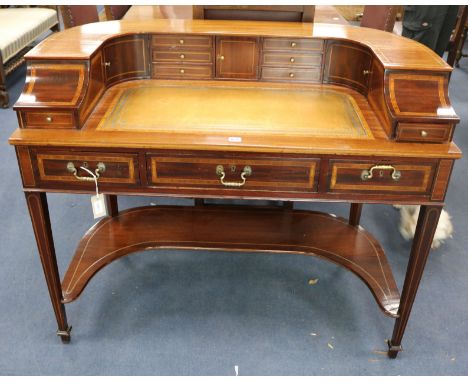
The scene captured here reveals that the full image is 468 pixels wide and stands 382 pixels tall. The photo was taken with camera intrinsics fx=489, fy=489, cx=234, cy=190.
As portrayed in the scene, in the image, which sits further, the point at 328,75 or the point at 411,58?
the point at 328,75

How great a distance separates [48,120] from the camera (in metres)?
1.50

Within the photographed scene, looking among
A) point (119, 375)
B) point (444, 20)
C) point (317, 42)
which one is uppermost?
→ point (317, 42)

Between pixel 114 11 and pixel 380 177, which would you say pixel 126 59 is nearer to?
pixel 380 177

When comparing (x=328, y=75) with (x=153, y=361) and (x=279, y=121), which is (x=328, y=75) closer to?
(x=279, y=121)

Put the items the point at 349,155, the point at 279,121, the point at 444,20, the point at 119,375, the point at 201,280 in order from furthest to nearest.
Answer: the point at 444,20, the point at 201,280, the point at 119,375, the point at 279,121, the point at 349,155

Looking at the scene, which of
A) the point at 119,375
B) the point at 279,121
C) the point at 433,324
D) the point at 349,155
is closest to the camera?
the point at 349,155

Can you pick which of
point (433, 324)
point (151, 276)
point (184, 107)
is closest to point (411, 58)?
point (184, 107)

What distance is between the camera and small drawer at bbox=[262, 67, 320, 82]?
1.90 meters

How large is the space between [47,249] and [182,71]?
0.84m

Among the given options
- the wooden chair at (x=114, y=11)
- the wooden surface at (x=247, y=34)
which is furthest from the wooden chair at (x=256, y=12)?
the wooden chair at (x=114, y=11)

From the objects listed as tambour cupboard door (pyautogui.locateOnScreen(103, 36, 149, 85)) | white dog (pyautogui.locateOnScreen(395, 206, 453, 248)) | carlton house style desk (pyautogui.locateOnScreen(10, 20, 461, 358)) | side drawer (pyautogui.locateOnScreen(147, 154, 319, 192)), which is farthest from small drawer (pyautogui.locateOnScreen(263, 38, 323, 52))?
white dog (pyautogui.locateOnScreen(395, 206, 453, 248))

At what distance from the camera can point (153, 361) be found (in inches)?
73.3

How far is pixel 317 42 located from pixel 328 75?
0.13 metres

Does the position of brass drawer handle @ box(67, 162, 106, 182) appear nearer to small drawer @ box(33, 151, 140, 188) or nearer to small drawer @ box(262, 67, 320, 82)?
small drawer @ box(33, 151, 140, 188)
